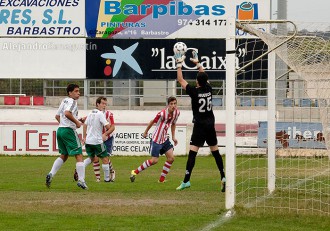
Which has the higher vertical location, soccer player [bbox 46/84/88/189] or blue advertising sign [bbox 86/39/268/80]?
blue advertising sign [bbox 86/39/268/80]

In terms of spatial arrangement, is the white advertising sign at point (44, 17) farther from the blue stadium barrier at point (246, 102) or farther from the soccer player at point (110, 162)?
the soccer player at point (110, 162)

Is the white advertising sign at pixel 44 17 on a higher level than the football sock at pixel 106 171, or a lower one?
higher

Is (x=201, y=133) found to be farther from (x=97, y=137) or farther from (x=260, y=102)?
(x=260, y=102)

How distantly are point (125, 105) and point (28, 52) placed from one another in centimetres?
400

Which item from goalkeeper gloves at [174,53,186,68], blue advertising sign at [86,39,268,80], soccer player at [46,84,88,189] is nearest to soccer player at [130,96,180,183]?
soccer player at [46,84,88,189]

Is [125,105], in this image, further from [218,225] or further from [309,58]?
[218,225]

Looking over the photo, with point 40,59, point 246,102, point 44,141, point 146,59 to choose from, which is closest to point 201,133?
point 246,102

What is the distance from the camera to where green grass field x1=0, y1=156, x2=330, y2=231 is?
440 inches

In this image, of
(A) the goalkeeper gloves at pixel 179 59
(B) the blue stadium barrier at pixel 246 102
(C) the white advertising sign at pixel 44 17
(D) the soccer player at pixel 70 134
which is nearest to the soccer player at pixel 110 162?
(D) the soccer player at pixel 70 134

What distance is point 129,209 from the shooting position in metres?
12.8

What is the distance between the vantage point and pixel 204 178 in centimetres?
1964

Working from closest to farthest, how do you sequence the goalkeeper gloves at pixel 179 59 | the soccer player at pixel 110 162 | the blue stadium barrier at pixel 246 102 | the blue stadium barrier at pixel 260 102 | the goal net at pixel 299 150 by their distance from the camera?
the goal net at pixel 299 150 < the goalkeeper gloves at pixel 179 59 < the soccer player at pixel 110 162 < the blue stadium barrier at pixel 246 102 < the blue stadium barrier at pixel 260 102

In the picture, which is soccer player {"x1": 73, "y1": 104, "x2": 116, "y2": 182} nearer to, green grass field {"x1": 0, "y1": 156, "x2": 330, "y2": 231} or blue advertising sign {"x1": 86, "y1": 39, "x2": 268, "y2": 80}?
green grass field {"x1": 0, "y1": 156, "x2": 330, "y2": 231}

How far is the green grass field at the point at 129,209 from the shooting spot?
11188 millimetres
